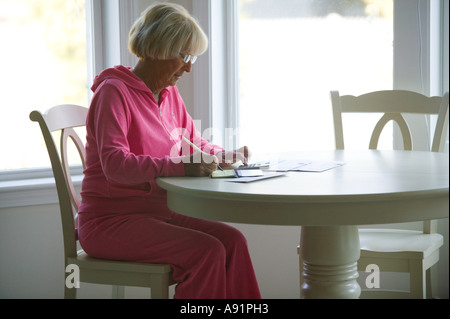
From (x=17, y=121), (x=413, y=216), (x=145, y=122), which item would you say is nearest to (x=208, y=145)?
(x=145, y=122)

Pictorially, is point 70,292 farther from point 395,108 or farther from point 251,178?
point 395,108

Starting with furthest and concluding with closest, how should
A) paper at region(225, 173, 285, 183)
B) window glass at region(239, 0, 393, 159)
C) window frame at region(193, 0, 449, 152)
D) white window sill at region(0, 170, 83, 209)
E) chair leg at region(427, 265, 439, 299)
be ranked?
1. window glass at region(239, 0, 393, 159)
2. window frame at region(193, 0, 449, 152)
3. white window sill at region(0, 170, 83, 209)
4. chair leg at region(427, 265, 439, 299)
5. paper at region(225, 173, 285, 183)

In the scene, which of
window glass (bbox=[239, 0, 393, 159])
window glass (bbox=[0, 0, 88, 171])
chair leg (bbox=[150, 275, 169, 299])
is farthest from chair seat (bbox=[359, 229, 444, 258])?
window glass (bbox=[0, 0, 88, 171])

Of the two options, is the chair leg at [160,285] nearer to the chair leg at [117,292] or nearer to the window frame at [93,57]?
the chair leg at [117,292]

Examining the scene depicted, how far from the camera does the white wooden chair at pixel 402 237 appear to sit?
1.93 meters

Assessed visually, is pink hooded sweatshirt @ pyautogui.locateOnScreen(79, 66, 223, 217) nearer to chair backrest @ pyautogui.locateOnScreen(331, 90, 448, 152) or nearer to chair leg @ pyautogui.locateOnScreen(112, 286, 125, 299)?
chair leg @ pyautogui.locateOnScreen(112, 286, 125, 299)

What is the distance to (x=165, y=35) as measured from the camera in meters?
1.88

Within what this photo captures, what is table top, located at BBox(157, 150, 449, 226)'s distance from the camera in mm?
1358

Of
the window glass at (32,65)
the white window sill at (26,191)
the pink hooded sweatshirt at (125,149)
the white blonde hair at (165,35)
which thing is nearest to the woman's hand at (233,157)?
the pink hooded sweatshirt at (125,149)

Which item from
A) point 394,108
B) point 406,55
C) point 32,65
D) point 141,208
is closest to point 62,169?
point 141,208

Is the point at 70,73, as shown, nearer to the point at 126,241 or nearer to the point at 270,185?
the point at 126,241

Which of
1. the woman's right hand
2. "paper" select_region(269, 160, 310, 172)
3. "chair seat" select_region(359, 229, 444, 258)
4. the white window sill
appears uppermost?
the woman's right hand

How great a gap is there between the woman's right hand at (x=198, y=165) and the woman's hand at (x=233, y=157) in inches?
6.9

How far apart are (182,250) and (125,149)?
13.5 inches
